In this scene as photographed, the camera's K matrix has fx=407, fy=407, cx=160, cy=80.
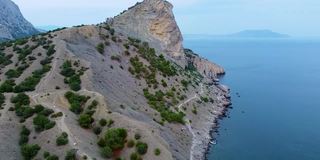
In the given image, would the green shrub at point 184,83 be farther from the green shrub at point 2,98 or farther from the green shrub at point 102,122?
the green shrub at point 2,98

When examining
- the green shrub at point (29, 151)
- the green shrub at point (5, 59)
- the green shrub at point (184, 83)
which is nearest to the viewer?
the green shrub at point (29, 151)

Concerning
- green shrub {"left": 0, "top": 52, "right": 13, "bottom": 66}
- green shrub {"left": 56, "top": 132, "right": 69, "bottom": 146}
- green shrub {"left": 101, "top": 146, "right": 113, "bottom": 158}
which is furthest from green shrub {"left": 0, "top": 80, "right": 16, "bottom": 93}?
green shrub {"left": 101, "top": 146, "right": 113, "bottom": 158}

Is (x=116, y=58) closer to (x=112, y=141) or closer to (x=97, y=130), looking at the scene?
(x=97, y=130)

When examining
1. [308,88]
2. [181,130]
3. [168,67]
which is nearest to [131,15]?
[168,67]

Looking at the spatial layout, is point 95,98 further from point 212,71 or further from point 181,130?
point 212,71

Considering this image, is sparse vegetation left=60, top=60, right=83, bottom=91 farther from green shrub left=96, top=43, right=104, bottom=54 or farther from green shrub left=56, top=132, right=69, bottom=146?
green shrub left=56, top=132, right=69, bottom=146

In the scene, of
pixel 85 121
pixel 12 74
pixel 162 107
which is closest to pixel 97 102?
pixel 85 121

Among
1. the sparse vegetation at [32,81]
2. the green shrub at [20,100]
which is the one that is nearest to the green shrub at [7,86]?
the sparse vegetation at [32,81]
